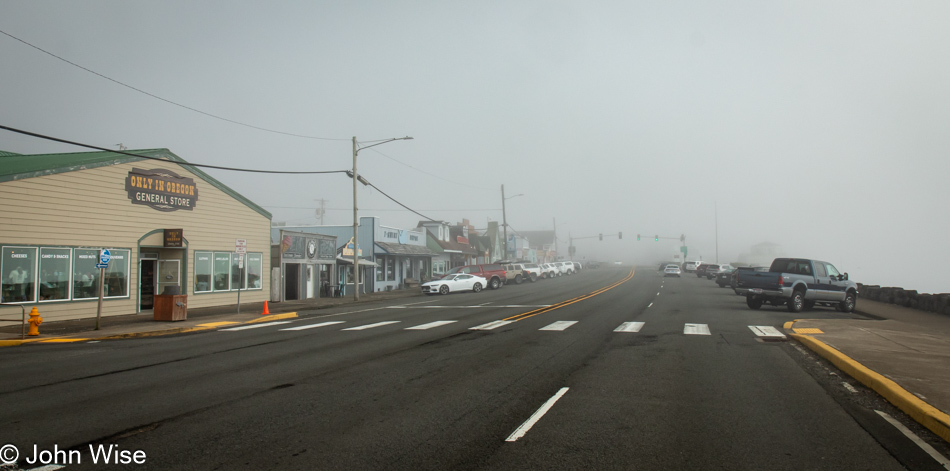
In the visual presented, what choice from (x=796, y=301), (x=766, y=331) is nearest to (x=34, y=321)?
(x=766, y=331)

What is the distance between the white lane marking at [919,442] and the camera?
520 centimetres

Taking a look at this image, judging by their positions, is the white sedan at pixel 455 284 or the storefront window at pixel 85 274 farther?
the white sedan at pixel 455 284

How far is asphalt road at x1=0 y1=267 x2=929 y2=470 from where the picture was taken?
5328 mm

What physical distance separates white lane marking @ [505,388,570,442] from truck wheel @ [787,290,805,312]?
17749mm

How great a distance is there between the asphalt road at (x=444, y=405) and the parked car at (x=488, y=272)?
101ft

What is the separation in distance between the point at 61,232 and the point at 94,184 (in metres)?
2.16

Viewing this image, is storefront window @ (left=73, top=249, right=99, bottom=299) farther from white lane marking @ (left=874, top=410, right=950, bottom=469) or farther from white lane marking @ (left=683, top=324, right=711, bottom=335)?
white lane marking @ (left=874, top=410, right=950, bottom=469)

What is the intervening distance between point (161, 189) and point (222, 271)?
4.94 metres

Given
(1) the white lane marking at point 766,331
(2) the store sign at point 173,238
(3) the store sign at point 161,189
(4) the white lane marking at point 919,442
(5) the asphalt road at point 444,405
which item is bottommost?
(1) the white lane marking at point 766,331

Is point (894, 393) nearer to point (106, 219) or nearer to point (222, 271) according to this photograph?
point (106, 219)

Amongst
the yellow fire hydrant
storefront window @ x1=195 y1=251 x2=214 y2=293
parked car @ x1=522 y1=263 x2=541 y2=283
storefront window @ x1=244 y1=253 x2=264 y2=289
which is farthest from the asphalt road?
parked car @ x1=522 y1=263 x2=541 y2=283

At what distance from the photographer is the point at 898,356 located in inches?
406

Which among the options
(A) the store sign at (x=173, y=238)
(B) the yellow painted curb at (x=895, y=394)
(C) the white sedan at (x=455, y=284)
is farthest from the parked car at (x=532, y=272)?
(B) the yellow painted curb at (x=895, y=394)

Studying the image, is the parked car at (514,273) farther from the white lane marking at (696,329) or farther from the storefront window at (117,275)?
the white lane marking at (696,329)
